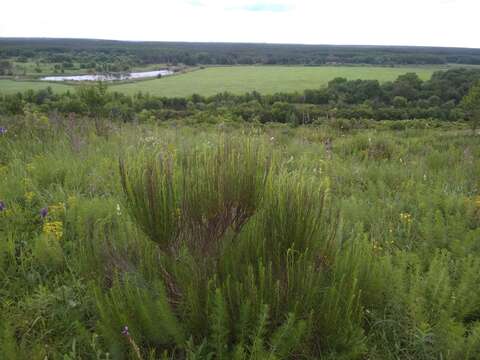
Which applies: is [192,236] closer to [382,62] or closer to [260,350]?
[260,350]

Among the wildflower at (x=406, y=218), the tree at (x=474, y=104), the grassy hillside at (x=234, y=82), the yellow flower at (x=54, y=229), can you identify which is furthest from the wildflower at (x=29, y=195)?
the grassy hillside at (x=234, y=82)

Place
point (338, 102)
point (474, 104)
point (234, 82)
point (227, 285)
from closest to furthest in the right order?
point (227, 285)
point (474, 104)
point (338, 102)
point (234, 82)

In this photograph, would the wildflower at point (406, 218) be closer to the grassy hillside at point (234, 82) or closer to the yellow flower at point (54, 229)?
the yellow flower at point (54, 229)

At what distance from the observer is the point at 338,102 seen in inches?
2334

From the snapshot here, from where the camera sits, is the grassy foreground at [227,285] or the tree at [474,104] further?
the tree at [474,104]

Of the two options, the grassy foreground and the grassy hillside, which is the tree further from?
the grassy hillside

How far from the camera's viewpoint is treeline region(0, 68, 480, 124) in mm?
44156

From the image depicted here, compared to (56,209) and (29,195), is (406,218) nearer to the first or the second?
(56,209)

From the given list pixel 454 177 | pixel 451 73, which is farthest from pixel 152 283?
pixel 451 73

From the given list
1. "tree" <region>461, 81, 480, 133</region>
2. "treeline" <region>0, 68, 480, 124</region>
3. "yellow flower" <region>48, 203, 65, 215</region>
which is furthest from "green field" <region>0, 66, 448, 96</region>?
"yellow flower" <region>48, 203, 65, 215</region>

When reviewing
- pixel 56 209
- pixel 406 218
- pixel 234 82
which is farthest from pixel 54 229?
pixel 234 82

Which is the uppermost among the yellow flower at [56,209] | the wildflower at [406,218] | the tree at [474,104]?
the yellow flower at [56,209]

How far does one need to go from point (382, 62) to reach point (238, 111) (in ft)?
286

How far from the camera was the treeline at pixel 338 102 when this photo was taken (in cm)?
4416
